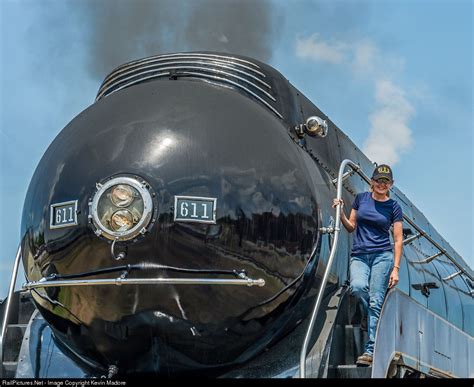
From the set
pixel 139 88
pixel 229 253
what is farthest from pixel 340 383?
pixel 139 88

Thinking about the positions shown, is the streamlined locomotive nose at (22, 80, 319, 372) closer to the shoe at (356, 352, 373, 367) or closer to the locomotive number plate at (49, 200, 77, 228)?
the locomotive number plate at (49, 200, 77, 228)

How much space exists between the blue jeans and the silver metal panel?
0.36ft

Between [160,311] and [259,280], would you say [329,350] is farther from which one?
[160,311]

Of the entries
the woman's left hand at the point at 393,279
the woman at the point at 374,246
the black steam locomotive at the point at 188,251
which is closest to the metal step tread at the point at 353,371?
the black steam locomotive at the point at 188,251

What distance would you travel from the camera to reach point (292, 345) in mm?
5090

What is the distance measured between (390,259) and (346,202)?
87 centimetres

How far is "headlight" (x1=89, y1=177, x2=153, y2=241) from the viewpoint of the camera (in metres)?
4.66

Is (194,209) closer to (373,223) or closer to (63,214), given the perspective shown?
(63,214)

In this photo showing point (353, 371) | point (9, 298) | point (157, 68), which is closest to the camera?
point (353, 371)

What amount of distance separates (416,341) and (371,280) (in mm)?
668

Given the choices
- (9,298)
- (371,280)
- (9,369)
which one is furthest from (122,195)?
(371,280)

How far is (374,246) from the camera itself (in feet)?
17.9

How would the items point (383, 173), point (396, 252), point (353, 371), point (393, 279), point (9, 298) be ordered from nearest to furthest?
point (353, 371), point (9, 298), point (393, 279), point (396, 252), point (383, 173)

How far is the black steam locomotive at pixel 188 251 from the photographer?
185 inches
